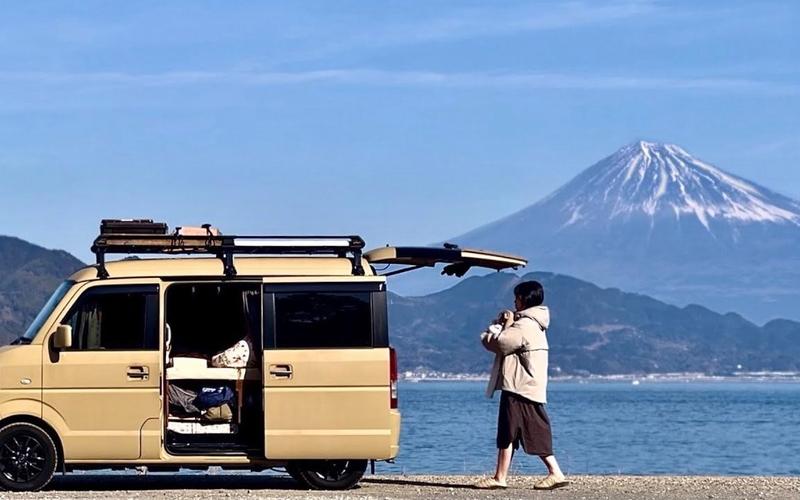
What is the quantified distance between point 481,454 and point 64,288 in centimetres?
2439

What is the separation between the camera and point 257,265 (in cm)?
1555

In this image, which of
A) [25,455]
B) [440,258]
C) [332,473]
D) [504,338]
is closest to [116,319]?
[25,455]

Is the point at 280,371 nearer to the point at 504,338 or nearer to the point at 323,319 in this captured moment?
the point at 323,319

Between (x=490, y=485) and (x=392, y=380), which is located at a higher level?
(x=392, y=380)

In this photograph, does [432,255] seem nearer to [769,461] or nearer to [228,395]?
[228,395]

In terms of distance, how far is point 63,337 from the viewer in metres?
14.8

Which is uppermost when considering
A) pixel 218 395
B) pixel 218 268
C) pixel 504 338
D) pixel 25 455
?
pixel 218 268

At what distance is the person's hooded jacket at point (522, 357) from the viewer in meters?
15.8

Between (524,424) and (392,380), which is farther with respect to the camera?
(524,424)

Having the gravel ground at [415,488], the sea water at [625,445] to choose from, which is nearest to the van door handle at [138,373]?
the gravel ground at [415,488]

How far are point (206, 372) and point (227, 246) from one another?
3.59 ft

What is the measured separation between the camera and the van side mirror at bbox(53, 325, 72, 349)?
14836mm

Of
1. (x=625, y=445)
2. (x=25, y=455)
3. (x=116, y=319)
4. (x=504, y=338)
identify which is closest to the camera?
(x=25, y=455)

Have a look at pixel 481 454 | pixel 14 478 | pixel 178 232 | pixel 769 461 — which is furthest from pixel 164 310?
pixel 769 461
